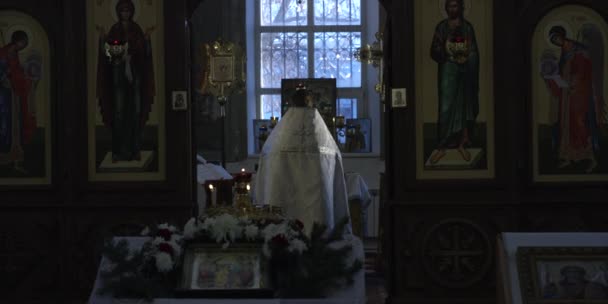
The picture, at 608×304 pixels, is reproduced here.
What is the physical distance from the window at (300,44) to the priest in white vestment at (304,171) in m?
6.93

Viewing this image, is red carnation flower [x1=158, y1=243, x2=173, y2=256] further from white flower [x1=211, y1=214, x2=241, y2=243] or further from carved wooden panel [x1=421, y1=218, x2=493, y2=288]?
carved wooden panel [x1=421, y1=218, x2=493, y2=288]

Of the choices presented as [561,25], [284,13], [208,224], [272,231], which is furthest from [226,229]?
[284,13]

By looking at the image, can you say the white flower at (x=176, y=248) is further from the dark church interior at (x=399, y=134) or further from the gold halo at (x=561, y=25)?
the gold halo at (x=561, y=25)

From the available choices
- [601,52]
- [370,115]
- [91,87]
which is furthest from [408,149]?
[370,115]

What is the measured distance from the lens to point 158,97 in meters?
8.67

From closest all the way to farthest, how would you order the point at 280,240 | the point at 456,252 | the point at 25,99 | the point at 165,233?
the point at 280,240
the point at 165,233
the point at 456,252
the point at 25,99

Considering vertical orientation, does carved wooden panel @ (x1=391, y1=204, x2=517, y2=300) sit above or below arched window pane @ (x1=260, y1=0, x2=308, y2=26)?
below

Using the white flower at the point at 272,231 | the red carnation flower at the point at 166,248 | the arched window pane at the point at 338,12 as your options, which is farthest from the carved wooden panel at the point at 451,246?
the arched window pane at the point at 338,12

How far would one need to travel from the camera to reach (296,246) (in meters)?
4.84

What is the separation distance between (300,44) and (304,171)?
7551mm

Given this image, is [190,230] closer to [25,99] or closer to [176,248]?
[176,248]

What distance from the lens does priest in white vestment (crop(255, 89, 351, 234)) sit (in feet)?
29.9

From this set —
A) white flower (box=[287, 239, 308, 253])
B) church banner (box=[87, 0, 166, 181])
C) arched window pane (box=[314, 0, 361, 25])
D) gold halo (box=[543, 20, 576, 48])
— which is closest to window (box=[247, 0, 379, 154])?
arched window pane (box=[314, 0, 361, 25])

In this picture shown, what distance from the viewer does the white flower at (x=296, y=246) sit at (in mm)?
4828
